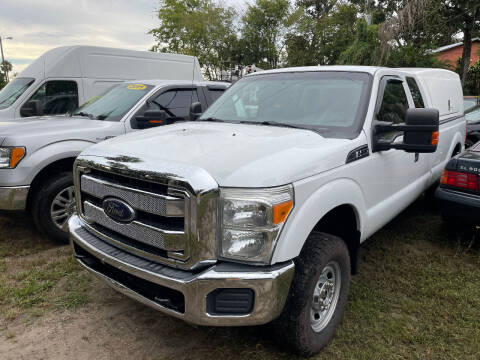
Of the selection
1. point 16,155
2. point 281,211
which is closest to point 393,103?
point 281,211

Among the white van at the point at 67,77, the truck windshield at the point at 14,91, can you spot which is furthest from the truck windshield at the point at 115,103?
the truck windshield at the point at 14,91

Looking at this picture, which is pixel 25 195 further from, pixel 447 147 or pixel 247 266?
pixel 447 147

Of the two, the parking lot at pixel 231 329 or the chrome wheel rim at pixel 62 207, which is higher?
the chrome wheel rim at pixel 62 207

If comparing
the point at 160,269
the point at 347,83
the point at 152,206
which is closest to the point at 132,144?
the point at 152,206

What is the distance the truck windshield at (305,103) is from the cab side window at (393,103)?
0.90 ft

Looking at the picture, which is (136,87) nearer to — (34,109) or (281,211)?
(34,109)

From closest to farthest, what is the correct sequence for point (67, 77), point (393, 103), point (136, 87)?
point (393, 103) → point (136, 87) → point (67, 77)

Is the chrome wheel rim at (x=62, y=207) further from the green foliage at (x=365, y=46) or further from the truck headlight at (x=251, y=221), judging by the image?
the green foliage at (x=365, y=46)

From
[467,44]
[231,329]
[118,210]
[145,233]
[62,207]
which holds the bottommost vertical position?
[231,329]

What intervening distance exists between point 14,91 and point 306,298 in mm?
7527

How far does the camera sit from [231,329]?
2.95 metres

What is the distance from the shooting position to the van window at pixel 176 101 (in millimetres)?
5426

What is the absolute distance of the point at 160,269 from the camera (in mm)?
2240

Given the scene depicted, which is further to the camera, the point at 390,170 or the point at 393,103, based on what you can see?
the point at 393,103
